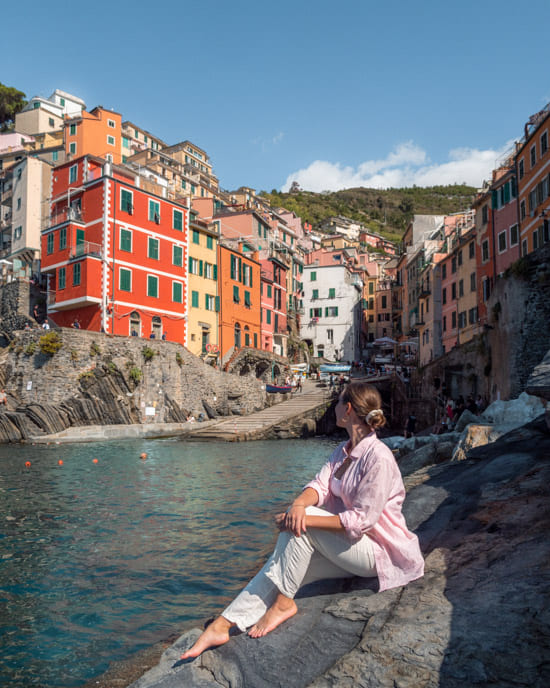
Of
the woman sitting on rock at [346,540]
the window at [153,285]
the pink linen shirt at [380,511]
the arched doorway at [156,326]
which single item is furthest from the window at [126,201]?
the pink linen shirt at [380,511]

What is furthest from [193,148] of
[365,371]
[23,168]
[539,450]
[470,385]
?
[539,450]

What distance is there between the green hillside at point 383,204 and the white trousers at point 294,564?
12218cm

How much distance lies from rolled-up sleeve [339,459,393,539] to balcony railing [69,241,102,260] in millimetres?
35770

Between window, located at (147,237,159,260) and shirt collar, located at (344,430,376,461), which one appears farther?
window, located at (147,237,159,260)

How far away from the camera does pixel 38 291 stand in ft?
142

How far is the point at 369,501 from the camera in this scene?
3920mm

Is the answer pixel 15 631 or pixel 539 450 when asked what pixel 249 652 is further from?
pixel 539 450

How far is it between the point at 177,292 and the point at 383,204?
134632 mm

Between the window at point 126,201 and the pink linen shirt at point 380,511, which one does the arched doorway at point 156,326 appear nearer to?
the window at point 126,201

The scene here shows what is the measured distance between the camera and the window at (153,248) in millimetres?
40719

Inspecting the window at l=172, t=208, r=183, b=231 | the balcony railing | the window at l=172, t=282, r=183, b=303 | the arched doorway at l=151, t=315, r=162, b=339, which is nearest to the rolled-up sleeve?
the balcony railing

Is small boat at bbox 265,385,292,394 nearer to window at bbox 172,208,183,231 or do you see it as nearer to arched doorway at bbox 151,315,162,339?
arched doorway at bbox 151,315,162,339

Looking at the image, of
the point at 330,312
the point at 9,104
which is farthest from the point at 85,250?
the point at 9,104

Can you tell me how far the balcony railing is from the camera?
122ft
